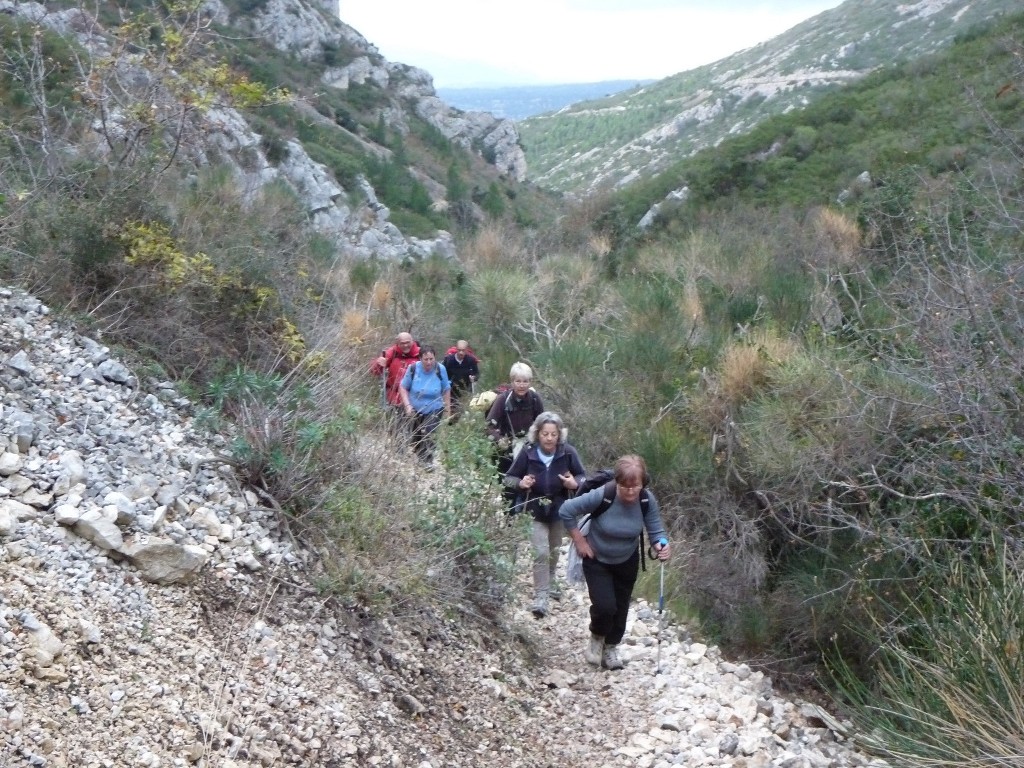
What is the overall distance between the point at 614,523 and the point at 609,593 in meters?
0.47

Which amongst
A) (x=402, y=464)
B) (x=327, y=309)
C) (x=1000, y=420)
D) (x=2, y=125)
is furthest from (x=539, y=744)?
(x=2, y=125)

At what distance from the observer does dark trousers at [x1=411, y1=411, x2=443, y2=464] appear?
691 centimetres

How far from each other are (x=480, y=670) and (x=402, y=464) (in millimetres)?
1478

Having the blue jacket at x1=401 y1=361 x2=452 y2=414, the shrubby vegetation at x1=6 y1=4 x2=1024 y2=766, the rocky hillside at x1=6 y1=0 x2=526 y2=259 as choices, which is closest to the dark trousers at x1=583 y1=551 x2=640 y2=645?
the shrubby vegetation at x1=6 y1=4 x2=1024 y2=766

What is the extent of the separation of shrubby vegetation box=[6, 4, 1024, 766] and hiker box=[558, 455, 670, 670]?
58 cm

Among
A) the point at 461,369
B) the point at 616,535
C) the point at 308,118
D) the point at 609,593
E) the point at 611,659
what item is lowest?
the point at 611,659

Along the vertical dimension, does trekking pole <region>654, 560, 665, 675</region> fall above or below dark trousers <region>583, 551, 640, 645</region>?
below

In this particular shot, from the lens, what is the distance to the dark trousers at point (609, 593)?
18.0 feet

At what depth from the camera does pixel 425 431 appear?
7645 millimetres

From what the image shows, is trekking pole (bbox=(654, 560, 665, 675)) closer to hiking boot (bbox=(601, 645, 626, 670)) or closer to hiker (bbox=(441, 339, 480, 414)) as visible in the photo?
hiking boot (bbox=(601, 645, 626, 670))

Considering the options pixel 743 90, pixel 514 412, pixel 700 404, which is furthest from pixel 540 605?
pixel 743 90

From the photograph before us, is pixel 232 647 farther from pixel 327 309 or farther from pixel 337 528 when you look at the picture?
pixel 327 309

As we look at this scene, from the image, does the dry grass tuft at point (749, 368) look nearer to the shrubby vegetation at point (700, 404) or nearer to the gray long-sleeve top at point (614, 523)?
the shrubby vegetation at point (700, 404)

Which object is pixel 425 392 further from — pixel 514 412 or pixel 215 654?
pixel 215 654
